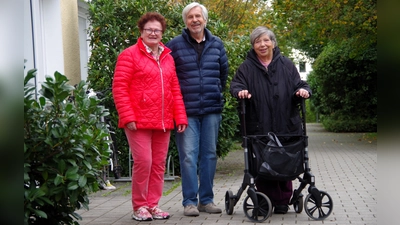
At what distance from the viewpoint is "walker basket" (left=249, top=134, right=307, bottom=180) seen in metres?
6.66

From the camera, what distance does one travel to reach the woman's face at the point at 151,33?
22.6ft

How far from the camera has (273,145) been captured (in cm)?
671

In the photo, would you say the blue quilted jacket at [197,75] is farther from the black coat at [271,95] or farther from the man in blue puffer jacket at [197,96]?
the black coat at [271,95]

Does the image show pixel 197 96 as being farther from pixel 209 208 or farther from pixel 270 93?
pixel 209 208

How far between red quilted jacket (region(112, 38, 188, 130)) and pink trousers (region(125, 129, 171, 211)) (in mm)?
149

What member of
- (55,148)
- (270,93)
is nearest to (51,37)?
(270,93)

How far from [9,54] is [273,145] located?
4618mm

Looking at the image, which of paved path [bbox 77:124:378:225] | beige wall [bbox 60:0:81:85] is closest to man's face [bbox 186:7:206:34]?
paved path [bbox 77:124:378:225]

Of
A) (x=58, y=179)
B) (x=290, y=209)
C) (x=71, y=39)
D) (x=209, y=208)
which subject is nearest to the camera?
(x=58, y=179)

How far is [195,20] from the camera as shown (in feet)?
23.2

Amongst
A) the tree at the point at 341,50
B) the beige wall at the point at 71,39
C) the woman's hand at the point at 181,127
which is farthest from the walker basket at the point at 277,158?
the tree at the point at 341,50

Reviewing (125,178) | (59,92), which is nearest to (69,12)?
(125,178)

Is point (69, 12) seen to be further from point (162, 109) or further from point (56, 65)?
point (162, 109)

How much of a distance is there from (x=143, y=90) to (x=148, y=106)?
0.17 metres
